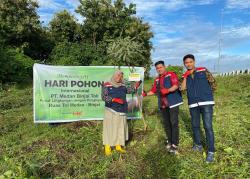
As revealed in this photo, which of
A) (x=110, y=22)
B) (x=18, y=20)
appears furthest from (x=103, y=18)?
(x=18, y=20)

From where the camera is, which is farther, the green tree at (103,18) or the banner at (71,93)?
the green tree at (103,18)

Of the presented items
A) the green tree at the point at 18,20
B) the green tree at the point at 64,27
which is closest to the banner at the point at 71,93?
the green tree at the point at 18,20

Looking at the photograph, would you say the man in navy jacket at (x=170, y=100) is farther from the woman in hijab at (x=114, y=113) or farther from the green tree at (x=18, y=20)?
the green tree at (x=18, y=20)

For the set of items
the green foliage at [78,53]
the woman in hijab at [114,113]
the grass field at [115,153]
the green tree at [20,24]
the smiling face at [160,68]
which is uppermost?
the green tree at [20,24]

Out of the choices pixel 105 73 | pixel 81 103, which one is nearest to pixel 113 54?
pixel 105 73

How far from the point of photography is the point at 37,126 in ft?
29.8

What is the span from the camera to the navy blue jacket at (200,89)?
605 centimetres

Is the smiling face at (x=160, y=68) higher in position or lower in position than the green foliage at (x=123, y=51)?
lower

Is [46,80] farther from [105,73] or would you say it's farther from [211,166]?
[211,166]

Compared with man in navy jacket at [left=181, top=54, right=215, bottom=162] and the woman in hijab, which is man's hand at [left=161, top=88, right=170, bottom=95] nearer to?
man in navy jacket at [left=181, top=54, right=215, bottom=162]

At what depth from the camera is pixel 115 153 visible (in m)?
6.79

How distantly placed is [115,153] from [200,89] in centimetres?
205

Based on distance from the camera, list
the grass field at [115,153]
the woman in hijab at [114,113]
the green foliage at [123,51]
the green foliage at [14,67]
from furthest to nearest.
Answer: the green foliage at [14,67]
the green foliage at [123,51]
the woman in hijab at [114,113]
the grass field at [115,153]

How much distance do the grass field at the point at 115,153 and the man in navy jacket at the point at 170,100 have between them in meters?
0.34
